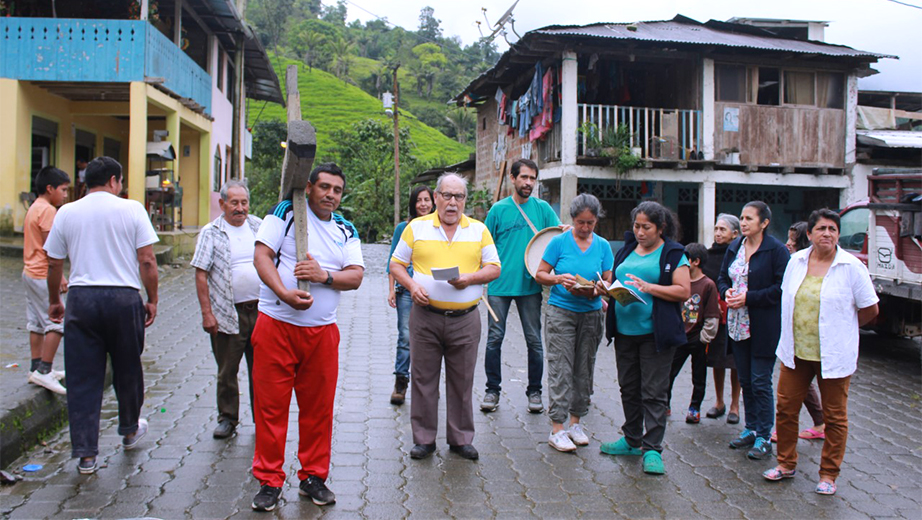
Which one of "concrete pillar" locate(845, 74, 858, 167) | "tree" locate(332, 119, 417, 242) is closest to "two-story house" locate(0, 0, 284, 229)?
"tree" locate(332, 119, 417, 242)

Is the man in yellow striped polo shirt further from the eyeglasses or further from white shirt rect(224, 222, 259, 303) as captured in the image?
white shirt rect(224, 222, 259, 303)

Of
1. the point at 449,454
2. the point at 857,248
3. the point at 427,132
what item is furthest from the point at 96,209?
the point at 427,132

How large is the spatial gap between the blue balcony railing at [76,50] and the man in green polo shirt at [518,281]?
11336 millimetres

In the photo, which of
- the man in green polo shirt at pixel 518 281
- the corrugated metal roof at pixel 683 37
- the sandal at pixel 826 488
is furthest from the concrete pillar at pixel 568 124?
the sandal at pixel 826 488

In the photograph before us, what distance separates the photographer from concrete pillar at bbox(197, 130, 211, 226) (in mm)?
20844

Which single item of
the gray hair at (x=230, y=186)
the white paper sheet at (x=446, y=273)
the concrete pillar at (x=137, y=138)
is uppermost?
the concrete pillar at (x=137, y=138)

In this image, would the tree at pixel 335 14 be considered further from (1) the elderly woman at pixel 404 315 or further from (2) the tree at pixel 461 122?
(1) the elderly woman at pixel 404 315

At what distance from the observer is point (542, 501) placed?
4.19 m

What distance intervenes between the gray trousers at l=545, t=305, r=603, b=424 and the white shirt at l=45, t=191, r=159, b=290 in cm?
280

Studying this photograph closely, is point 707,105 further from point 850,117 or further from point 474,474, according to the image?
point 474,474

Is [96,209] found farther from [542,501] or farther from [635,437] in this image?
[635,437]

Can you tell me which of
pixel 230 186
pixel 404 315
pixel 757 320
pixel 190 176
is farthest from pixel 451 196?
pixel 190 176

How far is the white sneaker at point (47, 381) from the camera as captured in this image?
17.6ft

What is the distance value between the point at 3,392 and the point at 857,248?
9.80 m
